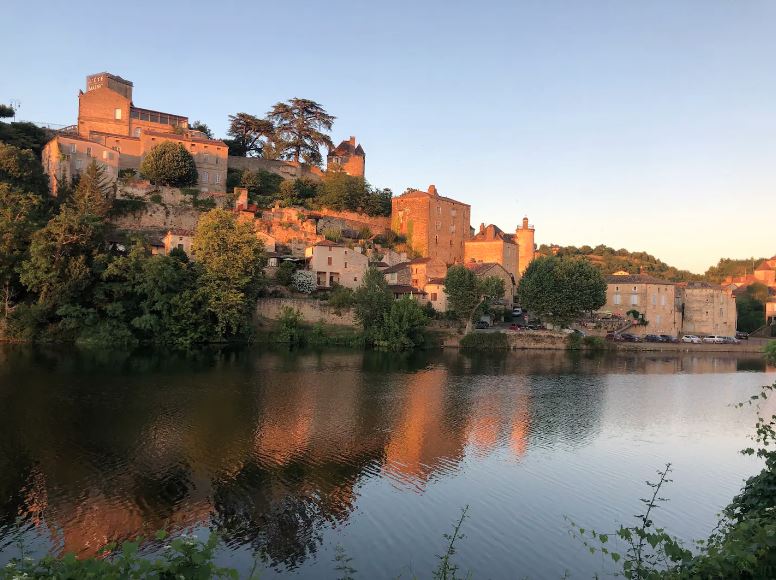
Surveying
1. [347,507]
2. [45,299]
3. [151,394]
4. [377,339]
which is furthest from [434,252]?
[347,507]

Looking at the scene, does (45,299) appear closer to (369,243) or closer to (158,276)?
(158,276)

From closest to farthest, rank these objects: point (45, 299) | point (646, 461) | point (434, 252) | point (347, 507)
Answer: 1. point (347, 507)
2. point (646, 461)
3. point (45, 299)
4. point (434, 252)

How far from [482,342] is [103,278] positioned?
91.3 ft

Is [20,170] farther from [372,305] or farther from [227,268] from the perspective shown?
[372,305]

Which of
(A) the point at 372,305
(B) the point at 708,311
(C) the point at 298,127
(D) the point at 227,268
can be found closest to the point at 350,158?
(C) the point at 298,127

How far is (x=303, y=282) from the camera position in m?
46.2

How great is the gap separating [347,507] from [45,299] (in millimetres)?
29587

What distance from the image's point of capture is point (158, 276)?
36188mm

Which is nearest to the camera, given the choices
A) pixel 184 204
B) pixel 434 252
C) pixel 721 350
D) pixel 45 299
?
pixel 45 299

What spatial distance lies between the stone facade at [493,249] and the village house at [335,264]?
54.0 ft

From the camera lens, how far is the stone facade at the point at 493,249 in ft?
198

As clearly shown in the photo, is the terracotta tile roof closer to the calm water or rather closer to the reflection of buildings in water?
the calm water

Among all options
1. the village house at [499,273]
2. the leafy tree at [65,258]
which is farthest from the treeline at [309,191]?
the leafy tree at [65,258]

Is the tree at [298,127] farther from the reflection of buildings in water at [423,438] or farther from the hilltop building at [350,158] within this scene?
the reflection of buildings in water at [423,438]
